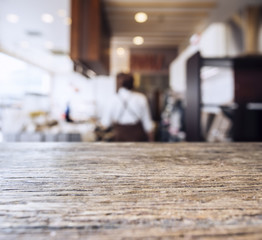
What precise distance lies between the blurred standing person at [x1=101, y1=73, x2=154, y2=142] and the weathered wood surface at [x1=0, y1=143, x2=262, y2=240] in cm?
188

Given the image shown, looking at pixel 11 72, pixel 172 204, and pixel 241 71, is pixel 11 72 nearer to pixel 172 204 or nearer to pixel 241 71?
pixel 241 71

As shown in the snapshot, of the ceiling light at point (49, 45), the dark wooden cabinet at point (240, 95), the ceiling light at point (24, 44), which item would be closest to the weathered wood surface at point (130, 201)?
the dark wooden cabinet at point (240, 95)

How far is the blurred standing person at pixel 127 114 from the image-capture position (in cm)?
224

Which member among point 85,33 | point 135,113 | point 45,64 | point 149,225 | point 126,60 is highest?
point 45,64

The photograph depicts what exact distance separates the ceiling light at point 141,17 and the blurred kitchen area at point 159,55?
1 cm

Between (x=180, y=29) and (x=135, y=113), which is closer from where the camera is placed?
(x=135, y=113)

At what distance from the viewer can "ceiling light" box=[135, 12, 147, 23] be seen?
384cm

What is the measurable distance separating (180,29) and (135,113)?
3.13 m

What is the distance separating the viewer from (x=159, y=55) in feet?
19.4

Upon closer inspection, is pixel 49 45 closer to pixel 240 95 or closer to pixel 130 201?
pixel 240 95

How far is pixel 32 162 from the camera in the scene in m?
0.41

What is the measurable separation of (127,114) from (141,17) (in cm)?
245

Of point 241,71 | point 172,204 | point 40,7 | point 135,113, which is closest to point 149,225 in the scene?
point 172,204

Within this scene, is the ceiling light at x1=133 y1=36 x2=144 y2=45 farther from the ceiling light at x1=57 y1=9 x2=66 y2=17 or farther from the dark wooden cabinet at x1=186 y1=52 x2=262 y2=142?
the dark wooden cabinet at x1=186 y1=52 x2=262 y2=142
